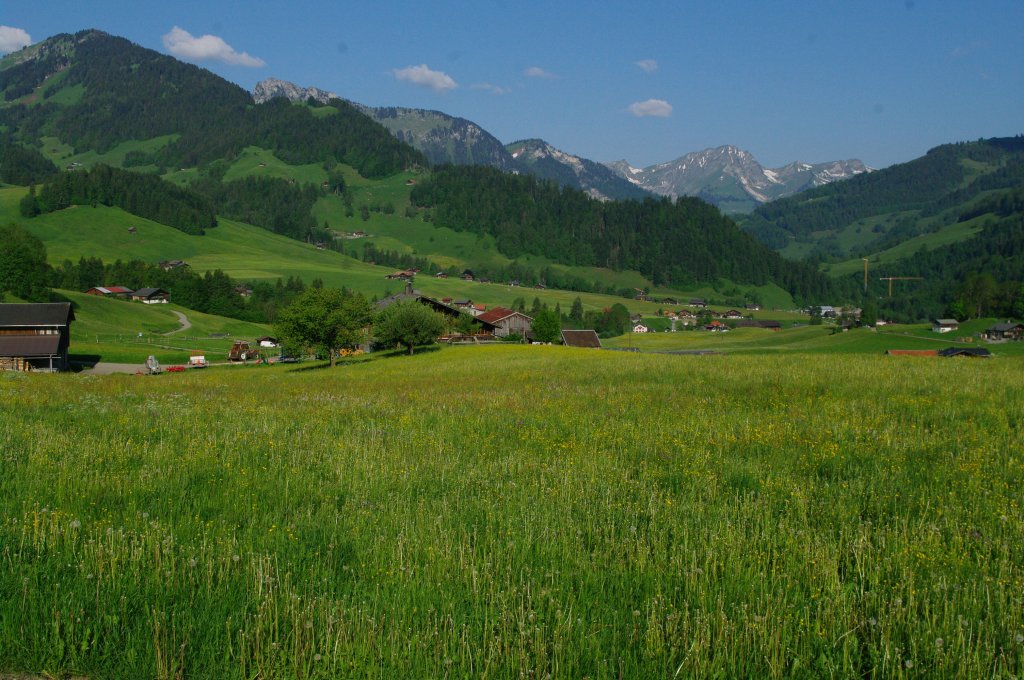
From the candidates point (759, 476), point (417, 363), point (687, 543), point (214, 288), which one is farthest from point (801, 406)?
point (214, 288)

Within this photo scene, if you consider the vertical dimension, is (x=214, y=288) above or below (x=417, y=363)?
above

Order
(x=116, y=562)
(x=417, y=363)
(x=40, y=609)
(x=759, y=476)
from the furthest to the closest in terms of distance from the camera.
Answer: (x=417, y=363) → (x=759, y=476) → (x=116, y=562) → (x=40, y=609)

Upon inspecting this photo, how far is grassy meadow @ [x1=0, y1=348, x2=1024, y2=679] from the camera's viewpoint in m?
4.54

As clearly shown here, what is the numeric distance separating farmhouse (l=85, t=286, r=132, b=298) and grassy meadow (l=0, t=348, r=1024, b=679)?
178 m

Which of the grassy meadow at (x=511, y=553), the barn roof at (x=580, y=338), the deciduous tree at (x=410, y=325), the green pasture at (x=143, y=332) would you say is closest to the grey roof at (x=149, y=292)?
the green pasture at (x=143, y=332)

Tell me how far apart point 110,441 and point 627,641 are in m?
9.66

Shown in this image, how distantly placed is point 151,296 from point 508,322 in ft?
329

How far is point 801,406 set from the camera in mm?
15766

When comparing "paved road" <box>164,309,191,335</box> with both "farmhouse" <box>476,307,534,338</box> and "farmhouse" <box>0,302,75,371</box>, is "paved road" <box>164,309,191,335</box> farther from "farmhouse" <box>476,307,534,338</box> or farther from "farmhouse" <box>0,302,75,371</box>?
"farmhouse" <box>476,307,534,338</box>

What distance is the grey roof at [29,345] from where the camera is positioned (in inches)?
2805

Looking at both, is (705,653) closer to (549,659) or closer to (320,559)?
(549,659)

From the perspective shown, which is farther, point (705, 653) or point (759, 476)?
point (759, 476)

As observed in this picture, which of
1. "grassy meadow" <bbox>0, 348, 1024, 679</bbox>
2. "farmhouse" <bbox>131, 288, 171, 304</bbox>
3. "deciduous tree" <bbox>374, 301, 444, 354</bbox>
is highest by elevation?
"farmhouse" <bbox>131, 288, 171, 304</bbox>

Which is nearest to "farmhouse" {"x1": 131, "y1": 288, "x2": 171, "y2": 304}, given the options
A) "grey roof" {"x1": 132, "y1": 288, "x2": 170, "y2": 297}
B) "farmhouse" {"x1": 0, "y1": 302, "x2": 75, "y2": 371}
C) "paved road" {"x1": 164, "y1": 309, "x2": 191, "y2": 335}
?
"grey roof" {"x1": 132, "y1": 288, "x2": 170, "y2": 297}
